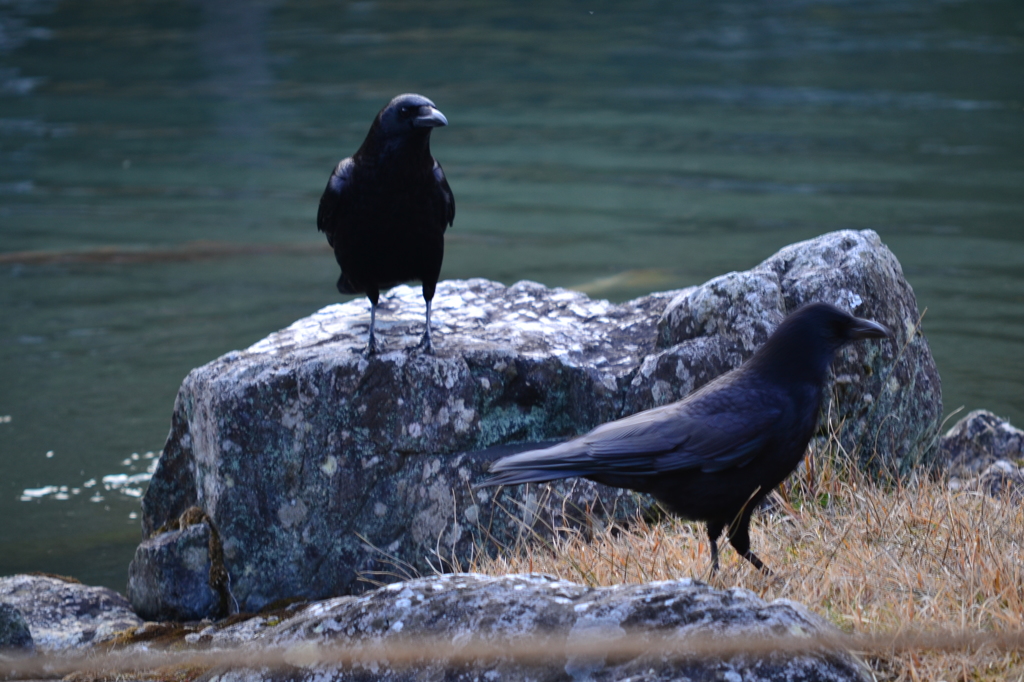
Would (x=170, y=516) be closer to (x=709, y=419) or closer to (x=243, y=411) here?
(x=243, y=411)

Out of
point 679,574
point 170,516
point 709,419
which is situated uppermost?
point 709,419

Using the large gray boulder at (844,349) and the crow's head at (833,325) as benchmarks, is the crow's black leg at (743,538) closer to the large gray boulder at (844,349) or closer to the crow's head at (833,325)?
the crow's head at (833,325)

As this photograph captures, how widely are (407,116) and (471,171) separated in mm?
12748

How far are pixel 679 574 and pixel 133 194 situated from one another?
1473cm

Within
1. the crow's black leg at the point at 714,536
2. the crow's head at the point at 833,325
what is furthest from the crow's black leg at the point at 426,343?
the crow's head at the point at 833,325

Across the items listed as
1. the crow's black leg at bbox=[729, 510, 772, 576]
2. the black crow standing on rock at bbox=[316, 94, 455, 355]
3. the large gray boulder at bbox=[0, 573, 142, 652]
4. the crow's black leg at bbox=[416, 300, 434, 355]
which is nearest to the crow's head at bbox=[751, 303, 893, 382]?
the crow's black leg at bbox=[729, 510, 772, 576]

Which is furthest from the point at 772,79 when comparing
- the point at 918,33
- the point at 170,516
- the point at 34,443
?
the point at 170,516

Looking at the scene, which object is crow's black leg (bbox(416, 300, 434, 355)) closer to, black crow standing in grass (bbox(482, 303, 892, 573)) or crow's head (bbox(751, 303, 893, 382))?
black crow standing in grass (bbox(482, 303, 892, 573))

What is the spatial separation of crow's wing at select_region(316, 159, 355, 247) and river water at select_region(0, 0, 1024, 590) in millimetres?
2489

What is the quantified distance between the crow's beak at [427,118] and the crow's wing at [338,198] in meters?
0.42

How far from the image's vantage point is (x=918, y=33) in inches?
1033

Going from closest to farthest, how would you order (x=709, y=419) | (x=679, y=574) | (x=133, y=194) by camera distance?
(x=709, y=419), (x=679, y=574), (x=133, y=194)

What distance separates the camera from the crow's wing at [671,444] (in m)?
2.98

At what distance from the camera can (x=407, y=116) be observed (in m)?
4.45
